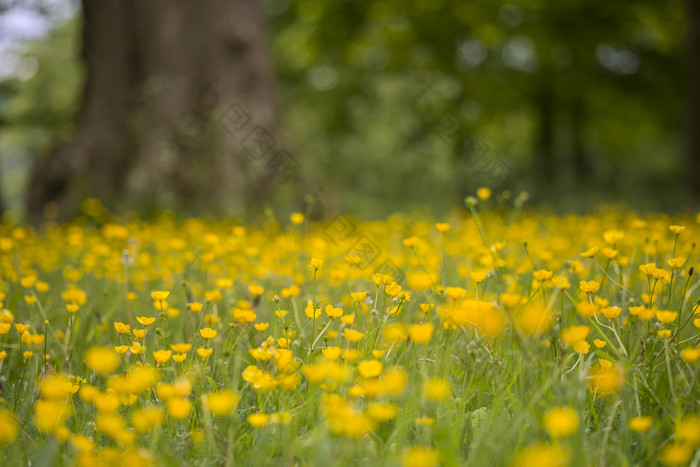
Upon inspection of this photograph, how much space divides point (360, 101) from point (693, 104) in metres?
8.39

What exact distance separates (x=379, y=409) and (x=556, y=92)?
12.8m

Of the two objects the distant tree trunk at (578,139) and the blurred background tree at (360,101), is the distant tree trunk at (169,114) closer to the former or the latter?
the blurred background tree at (360,101)

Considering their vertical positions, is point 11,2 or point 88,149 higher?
point 11,2

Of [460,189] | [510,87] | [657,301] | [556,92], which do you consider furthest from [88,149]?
[556,92]

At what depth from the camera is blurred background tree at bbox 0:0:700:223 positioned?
5.41m

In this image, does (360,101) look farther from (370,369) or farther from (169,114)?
(370,369)

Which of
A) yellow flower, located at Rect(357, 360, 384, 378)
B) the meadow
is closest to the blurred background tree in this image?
the meadow

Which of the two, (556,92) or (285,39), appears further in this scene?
(285,39)

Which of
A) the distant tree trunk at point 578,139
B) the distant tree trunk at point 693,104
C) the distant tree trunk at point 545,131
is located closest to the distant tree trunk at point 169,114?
the distant tree trunk at point 693,104

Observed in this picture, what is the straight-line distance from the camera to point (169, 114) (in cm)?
534

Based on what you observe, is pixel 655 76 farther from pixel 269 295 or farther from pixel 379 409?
pixel 379 409

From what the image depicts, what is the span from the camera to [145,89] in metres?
5.47

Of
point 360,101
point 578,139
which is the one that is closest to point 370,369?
point 360,101

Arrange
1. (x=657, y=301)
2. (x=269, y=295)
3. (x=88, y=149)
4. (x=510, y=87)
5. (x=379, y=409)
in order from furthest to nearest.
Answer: (x=510, y=87) < (x=88, y=149) < (x=269, y=295) < (x=657, y=301) < (x=379, y=409)
